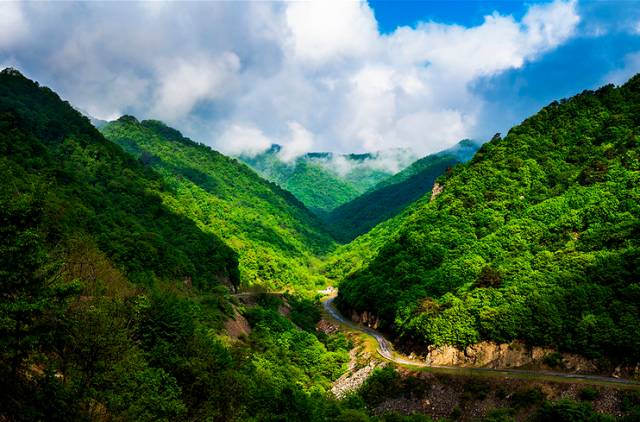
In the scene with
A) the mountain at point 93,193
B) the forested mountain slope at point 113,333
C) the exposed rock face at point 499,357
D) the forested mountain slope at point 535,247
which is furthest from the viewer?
the mountain at point 93,193

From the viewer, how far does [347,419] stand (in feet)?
138

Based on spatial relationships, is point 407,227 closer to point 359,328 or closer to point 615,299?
point 359,328

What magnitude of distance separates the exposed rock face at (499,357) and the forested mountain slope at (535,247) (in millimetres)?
1104

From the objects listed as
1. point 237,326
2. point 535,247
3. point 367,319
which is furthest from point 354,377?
point 535,247

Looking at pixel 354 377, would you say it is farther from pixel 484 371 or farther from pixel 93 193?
pixel 93 193

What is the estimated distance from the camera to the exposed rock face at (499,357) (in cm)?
5606

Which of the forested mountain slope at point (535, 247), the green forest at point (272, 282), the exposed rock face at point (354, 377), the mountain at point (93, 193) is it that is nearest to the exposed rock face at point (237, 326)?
the green forest at point (272, 282)

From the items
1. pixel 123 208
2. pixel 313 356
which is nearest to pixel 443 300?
pixel 313 356

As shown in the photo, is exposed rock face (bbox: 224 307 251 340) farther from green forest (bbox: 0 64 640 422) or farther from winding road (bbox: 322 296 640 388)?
winding road (bbox: 322 296 640 388)

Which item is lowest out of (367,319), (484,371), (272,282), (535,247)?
(484,371)

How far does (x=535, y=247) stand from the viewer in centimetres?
7512

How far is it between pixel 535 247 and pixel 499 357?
21.8 metres

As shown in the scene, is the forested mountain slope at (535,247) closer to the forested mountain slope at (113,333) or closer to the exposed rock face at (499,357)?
the exposed rock face at (499,357)

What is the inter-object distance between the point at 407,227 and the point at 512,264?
3339 centimetres
